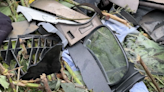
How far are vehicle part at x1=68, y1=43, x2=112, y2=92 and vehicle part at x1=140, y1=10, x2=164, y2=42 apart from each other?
0.98 m

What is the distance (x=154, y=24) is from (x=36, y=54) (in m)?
1.55

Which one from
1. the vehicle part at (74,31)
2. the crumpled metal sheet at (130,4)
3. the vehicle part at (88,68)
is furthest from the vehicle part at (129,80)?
the crumpled metal sheet at (130,4)

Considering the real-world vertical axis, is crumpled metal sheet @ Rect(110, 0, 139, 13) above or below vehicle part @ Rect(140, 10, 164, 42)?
above

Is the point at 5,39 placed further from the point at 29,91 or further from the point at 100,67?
the point at 100,67

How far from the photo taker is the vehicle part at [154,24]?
187 centimetres

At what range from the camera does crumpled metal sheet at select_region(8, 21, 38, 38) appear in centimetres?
136

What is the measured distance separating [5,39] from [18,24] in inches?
10.0

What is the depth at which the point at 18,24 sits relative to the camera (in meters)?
1.46

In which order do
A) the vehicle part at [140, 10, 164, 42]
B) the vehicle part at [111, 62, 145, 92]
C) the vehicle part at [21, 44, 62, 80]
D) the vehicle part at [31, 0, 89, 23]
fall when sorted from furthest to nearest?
1. the vehicle part at [140, 10, 164, 42]
2. the vehicle part at [31, 0, 89, 23]
3. the vehicle part at [111, 62, 145, 92]
4. the vehicle part at [21, 44, 62, 80]

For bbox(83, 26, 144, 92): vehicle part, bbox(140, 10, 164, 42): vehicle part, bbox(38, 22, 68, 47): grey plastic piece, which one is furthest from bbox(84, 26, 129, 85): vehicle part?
bbox(140, 10, 164, 42): vehicle part

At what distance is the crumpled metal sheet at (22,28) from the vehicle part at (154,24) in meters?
1.42

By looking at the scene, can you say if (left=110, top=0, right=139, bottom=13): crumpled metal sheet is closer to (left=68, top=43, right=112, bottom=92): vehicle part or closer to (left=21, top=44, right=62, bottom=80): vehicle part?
(left=68, top=43, right=112, bottom=92): vehicle part

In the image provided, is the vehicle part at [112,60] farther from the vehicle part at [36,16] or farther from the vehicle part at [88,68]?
the vehicle part at [36,16]

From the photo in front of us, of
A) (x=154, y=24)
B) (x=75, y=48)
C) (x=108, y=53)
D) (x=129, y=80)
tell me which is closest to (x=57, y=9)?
(x=75, y=48)
